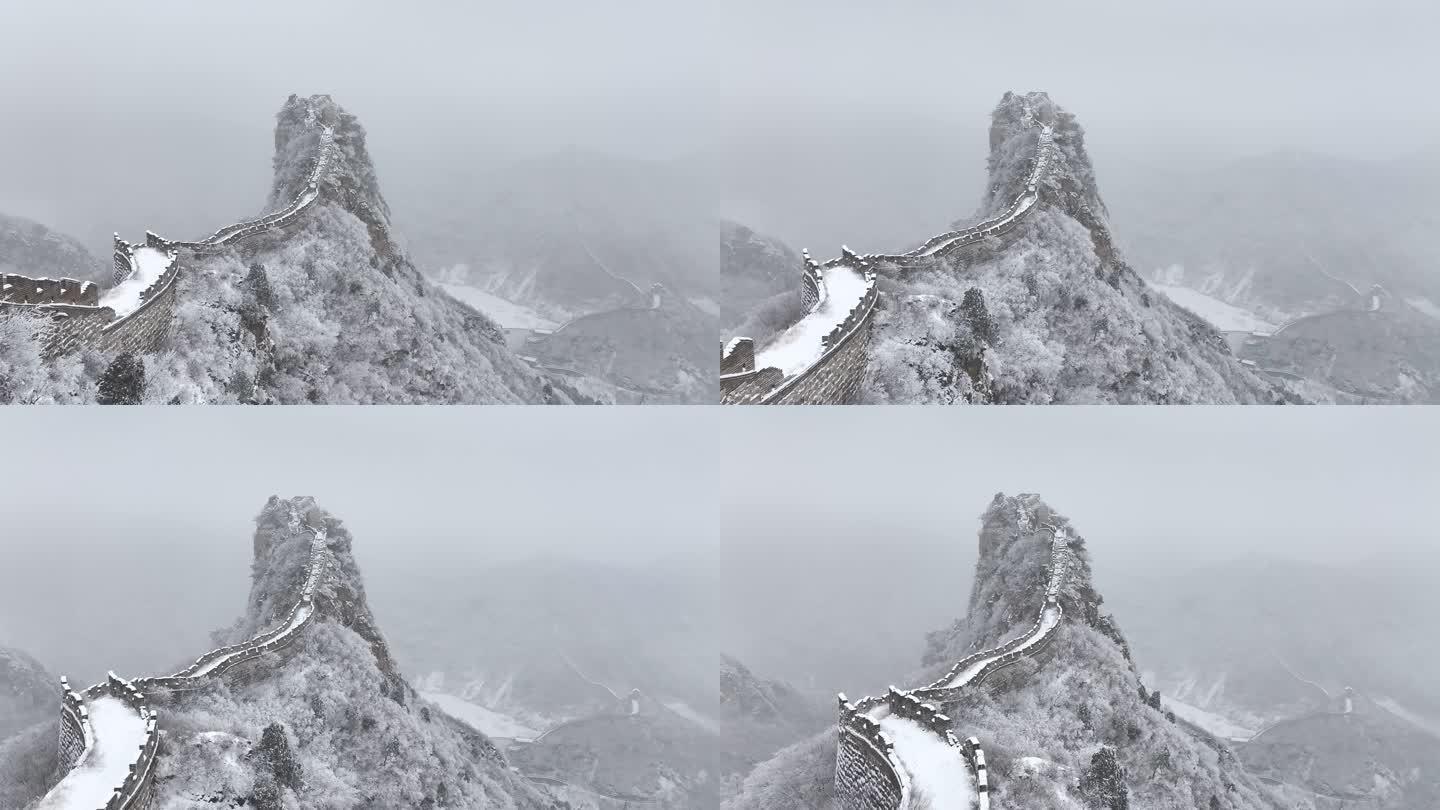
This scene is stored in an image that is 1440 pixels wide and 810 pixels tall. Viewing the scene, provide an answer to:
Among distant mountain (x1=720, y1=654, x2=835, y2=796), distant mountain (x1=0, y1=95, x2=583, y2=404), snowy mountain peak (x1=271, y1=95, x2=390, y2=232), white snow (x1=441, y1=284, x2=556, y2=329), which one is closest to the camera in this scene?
distant mountain (x1=0, y1=95, x2=583, y2=404)

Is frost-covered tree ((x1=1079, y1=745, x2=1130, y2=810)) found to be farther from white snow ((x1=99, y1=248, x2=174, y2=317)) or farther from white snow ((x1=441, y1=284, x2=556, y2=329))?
white snow ((x1=99, y1=248, x2=174, y2=317))

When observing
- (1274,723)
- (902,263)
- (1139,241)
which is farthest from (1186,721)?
(902,263)

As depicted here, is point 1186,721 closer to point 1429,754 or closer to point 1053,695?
point 1053,695

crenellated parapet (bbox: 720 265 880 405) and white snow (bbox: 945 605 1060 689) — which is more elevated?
crenellated parapet (bbox: 720 265 880 405)

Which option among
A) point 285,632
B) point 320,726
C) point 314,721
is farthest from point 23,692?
point 320,726

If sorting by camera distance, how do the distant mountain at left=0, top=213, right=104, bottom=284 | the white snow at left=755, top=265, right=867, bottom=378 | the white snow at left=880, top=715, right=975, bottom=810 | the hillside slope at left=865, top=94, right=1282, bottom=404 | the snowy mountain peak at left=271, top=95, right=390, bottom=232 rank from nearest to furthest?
1. the white snow at left=755, top=265, right=867, bottom=378
2. the distant mountain at left=0, top=213, right=104, bottom=284
3. the white snow at left=880, top=715, right=975, bottom=810
4. the hillside slope at left=865, top=94, right=1282, bottom=404
5. the snowy mountain peak at left=271, top=95, right=390, bottom=232

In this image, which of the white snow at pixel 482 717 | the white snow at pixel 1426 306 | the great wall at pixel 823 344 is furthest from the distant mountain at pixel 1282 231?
the white snow at pixel 482 717

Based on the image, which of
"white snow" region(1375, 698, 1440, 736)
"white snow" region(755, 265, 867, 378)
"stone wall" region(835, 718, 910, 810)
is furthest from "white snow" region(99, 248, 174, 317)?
"white snow" region(1375, 698, 1440, 736)
